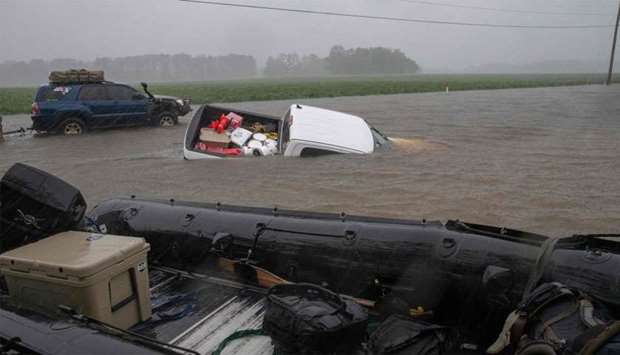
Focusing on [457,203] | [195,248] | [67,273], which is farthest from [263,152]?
[67,273]

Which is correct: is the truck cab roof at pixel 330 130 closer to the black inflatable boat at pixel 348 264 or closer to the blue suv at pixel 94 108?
the black inflatable boat at pixel 348 264

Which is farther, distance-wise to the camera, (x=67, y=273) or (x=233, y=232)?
(x=233, y=232)

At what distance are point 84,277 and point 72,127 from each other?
17.0 m

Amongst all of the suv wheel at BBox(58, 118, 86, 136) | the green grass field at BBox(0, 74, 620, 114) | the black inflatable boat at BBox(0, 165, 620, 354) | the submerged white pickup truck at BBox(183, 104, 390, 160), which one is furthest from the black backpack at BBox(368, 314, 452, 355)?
the green grass field at BBox(0, 74, 620, 114)

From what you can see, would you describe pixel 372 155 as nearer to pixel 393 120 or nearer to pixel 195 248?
pixel 195 248

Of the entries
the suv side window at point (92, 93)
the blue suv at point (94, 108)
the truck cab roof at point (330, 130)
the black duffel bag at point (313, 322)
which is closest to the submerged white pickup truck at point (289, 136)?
the truck cab roof at point (330, 130)

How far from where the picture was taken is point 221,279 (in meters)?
4.40

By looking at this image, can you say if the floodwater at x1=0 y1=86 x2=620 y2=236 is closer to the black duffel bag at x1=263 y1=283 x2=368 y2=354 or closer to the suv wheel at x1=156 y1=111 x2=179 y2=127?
the suv wheel at x1=156 y1=111 x2=179 y2=127

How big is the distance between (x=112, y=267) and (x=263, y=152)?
8.52 meters

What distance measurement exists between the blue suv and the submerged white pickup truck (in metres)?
6.20

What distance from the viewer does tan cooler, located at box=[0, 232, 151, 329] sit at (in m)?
2.94

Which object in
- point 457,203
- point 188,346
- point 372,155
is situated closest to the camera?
point 188,346

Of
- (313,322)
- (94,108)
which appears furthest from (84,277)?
(94,108)

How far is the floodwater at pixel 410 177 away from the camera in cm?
848
